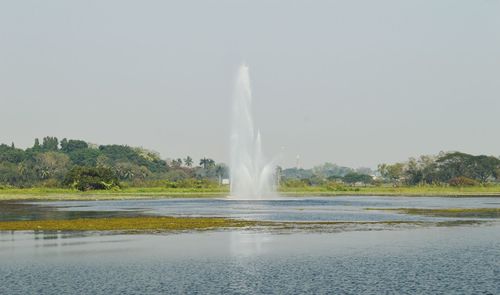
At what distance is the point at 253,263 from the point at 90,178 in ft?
504

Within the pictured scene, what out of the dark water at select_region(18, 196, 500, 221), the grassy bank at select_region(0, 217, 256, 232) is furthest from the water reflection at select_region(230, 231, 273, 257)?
the dark water at select_region(18, 196, 500, 221)

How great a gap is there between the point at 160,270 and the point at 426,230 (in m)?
31.3

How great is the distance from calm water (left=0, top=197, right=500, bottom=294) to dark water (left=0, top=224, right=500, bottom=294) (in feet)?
0.18

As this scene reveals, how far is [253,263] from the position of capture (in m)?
39.9

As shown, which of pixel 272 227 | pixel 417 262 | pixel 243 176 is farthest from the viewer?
pixel 243 176

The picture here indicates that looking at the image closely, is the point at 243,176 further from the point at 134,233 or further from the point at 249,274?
the point at 249,274

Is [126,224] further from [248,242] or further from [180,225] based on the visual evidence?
[248,242]

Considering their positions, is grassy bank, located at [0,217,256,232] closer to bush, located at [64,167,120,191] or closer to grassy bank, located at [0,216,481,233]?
grassy bank, located at [0,216,481,233]

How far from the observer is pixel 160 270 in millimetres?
37344

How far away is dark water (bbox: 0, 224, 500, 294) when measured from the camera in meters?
32.0

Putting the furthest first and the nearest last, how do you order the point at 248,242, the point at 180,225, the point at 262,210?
the point at 262,210, the point at 180,225, the point at 248,242

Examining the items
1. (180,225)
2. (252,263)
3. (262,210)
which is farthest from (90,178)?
(252,263)

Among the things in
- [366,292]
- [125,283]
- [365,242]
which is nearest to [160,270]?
[125,283]

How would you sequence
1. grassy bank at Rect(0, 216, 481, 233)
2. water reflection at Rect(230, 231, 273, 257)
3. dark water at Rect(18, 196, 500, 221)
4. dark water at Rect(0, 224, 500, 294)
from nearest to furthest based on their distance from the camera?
dark water at Rect(0, 224, 500, 294) → water reflection at Rect(230, 231, 273, 257) → grassy bank at Rect(0, 216, 481, 233) → dark water at Rect(18, 196, 500, 221)
